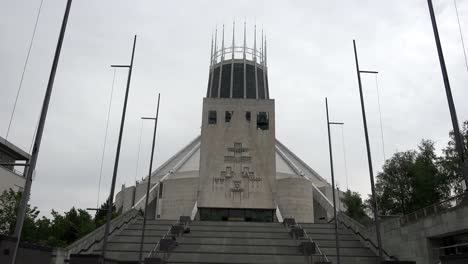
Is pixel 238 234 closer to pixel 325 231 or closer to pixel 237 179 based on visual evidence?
pixel 325 231

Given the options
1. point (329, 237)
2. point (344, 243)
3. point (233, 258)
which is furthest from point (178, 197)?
point (233, 258)

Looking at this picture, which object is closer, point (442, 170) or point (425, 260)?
point (425, 260)

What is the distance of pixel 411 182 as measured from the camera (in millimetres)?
24578

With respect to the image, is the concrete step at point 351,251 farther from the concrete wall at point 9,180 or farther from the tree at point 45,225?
the concrete wall at point 9,180

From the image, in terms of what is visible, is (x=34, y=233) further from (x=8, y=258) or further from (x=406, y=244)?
(x=406, y=244)

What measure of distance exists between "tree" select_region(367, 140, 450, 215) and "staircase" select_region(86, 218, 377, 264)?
16.1ft

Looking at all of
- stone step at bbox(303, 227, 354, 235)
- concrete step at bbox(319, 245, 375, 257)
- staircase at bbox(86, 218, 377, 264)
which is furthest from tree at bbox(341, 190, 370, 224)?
concrete step at bbox(319, 245, 375, 257)

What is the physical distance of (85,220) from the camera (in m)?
25.7

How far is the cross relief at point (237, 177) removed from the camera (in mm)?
29608

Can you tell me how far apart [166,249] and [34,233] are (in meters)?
8.57

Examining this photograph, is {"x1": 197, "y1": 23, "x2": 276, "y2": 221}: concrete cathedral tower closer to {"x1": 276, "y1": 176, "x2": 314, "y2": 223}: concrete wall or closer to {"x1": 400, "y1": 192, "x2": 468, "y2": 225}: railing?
{"x1": 276, "y1": 176, "x2": 314, "y2": 223}: concrete wall

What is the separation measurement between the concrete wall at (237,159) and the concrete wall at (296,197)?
8.91 metres

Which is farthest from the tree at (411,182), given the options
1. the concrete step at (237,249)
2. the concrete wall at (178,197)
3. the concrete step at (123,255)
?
the concrete wall at (178,197)

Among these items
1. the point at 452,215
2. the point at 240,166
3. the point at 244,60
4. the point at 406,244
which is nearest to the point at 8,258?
the point at 452,215
